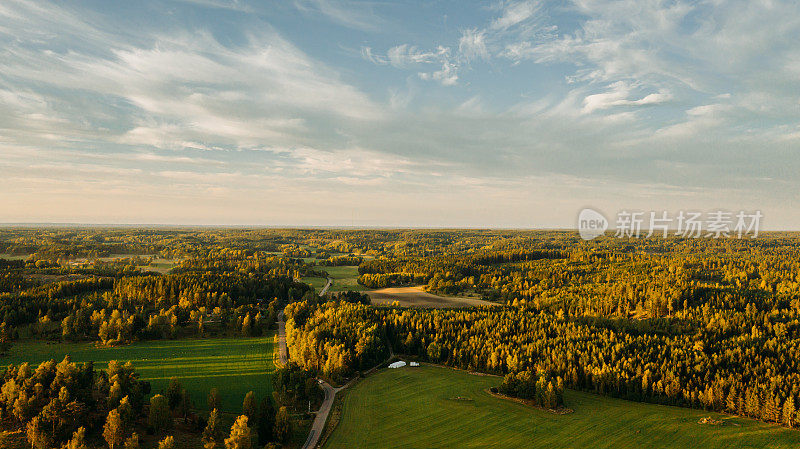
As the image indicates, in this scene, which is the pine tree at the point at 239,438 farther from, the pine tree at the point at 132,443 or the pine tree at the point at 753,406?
the pine tree at the point at 753,406

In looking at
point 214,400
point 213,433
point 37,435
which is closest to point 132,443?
point 213,433

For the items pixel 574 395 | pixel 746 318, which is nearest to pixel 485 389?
pixel 574 395

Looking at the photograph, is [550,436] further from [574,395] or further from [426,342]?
[426,342]

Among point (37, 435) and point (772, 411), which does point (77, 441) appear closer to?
point (37, 435)

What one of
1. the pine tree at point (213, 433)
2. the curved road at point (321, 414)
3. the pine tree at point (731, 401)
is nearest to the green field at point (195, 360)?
the curved road at point (321, 414)

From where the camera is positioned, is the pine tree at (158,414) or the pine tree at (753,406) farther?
the pine tree at (753,406)

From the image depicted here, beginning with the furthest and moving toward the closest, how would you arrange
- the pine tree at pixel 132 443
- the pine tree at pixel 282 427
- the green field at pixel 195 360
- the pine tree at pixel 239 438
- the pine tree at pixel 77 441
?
the green field at pixel 195 360, the pine tree at pixel 282 427, the pine tree at pixel 239 438, the pine tree at pixel 132 443, the pine tree at pixel 77 441
